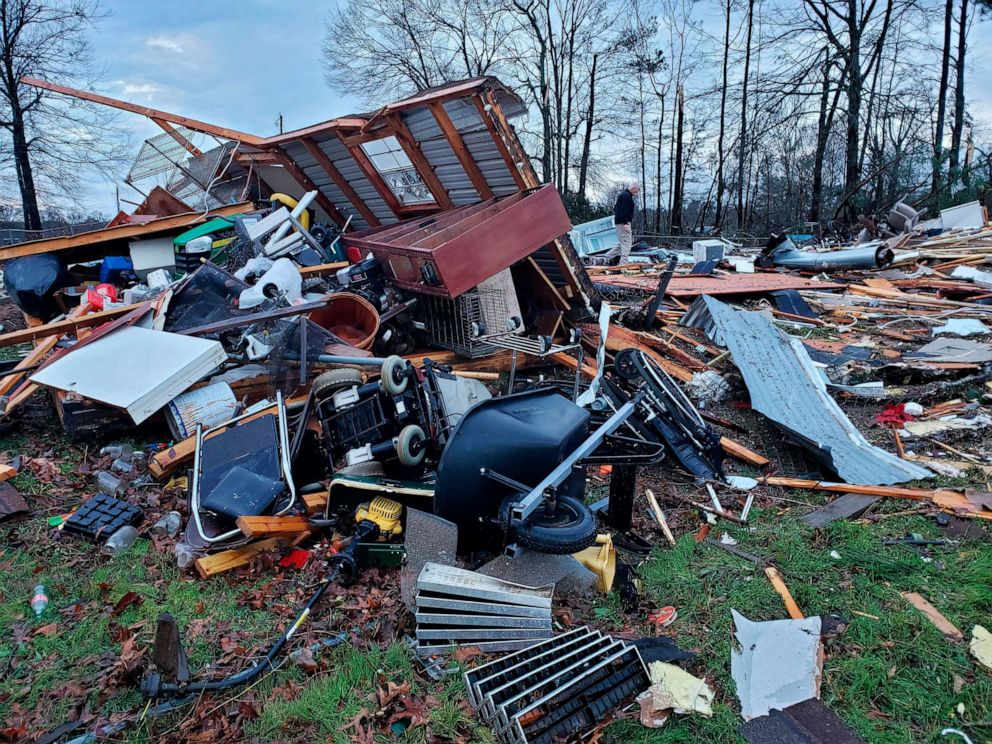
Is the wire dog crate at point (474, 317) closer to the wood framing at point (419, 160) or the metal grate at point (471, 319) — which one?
the metal grate at point (471, 319)

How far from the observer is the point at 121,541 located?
3678 millimetres

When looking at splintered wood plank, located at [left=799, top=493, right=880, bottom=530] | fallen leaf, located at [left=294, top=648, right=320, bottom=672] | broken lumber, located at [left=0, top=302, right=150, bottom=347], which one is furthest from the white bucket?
splintered wood plank, located at [left=799, top=493, right=880, bottom=530]

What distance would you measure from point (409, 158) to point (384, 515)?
4.73 meters

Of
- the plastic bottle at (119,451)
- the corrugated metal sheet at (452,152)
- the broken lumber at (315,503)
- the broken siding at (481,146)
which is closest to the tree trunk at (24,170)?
the corrugated metal sheet at (452,152)

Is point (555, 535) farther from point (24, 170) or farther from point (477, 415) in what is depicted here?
point (24, 170)

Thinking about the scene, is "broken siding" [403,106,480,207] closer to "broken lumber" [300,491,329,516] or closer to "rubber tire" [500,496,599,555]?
"broken lumber" [300,491,329,516]

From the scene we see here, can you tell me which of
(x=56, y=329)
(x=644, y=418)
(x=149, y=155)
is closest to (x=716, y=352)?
(x=644, y=418)

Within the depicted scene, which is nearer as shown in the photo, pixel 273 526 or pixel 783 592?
pixel 783 592

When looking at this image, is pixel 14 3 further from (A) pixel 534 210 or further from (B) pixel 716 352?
(B) pixel 716 352

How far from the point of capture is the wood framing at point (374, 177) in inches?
293

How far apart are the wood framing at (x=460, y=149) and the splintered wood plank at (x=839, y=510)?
4487mm

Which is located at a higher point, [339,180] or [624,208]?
[339,180]

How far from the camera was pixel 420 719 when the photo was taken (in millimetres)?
2410

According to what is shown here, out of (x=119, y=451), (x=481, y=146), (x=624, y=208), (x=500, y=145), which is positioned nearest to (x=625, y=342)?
(x=500, y=145)
